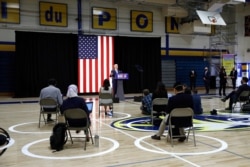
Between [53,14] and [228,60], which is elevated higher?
[53,14]

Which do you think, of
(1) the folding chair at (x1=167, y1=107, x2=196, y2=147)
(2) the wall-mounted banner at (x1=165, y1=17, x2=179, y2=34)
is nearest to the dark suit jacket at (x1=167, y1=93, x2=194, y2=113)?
(1) the folding chair at (x1=167, y1=107, x2=196, y2=147)

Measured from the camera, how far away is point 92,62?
15938mm

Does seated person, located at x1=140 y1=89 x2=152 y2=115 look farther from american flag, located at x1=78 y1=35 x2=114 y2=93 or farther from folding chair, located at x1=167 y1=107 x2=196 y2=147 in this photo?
american flag, located at x1=78 y1=35 x2=114 y2=93

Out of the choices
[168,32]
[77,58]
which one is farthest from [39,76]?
[168,32]

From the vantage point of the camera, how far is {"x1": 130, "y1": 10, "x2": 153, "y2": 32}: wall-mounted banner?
679 inches

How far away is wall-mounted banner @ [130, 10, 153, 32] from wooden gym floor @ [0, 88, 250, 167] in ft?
34.8

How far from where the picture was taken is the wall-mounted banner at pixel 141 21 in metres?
17.2

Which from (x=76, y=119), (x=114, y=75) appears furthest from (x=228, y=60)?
(x=76, y=119)

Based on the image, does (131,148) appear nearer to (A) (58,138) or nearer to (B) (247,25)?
(A) (58,138)

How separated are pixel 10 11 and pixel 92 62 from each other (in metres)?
4.78

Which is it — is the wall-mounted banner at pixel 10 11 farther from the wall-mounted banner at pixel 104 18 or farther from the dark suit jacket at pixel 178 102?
the dark suit jacket at pixel 178 102

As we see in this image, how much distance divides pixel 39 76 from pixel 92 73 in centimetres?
279

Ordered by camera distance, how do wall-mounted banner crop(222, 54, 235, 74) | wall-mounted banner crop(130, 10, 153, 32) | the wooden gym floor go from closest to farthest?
the wooden gym floor
wall-mounted banner crop(130, 10, 153, 32)
wall-mounted banner crop(222, 54, 235, 74)

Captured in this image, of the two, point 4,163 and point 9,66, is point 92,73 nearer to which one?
point 9,66
